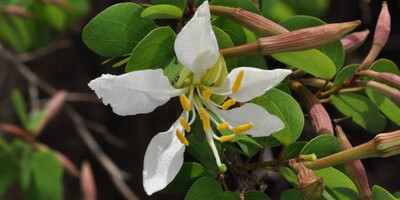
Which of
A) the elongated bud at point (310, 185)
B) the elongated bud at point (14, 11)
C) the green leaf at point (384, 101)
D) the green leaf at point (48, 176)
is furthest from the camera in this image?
the elongated bud at point (14, 11)

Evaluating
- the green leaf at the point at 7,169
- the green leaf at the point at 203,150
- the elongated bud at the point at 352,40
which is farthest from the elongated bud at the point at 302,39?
the green leaf at the point at 7,169

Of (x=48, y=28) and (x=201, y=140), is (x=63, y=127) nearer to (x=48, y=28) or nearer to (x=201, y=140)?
→ (x=48, y=28)

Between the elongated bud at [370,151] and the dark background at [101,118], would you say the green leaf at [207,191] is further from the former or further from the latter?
the dark background at [101,118]

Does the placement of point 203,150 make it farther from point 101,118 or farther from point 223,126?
point 101,118

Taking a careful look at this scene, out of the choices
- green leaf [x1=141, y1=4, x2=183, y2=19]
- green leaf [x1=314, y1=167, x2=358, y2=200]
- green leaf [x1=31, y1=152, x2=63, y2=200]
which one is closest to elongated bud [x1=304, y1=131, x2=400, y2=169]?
green leaf [x1=314, y1=167, x2=358, y2=200]

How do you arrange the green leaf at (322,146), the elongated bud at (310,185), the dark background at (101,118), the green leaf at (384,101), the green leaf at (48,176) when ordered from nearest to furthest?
the elongated bud at (310,185) → the green leaf at (322,146) → the green leaf at (384,101) → the green leaf at (48,176) → the dark background at (101,118)

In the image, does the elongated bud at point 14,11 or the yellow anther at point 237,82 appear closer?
the yellow anther at point 237,82

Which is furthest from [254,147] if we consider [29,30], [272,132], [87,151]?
[87,151]

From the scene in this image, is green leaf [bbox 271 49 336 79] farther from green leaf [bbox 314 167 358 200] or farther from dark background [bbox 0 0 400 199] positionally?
dark background [bbox 0 0 400 199]
